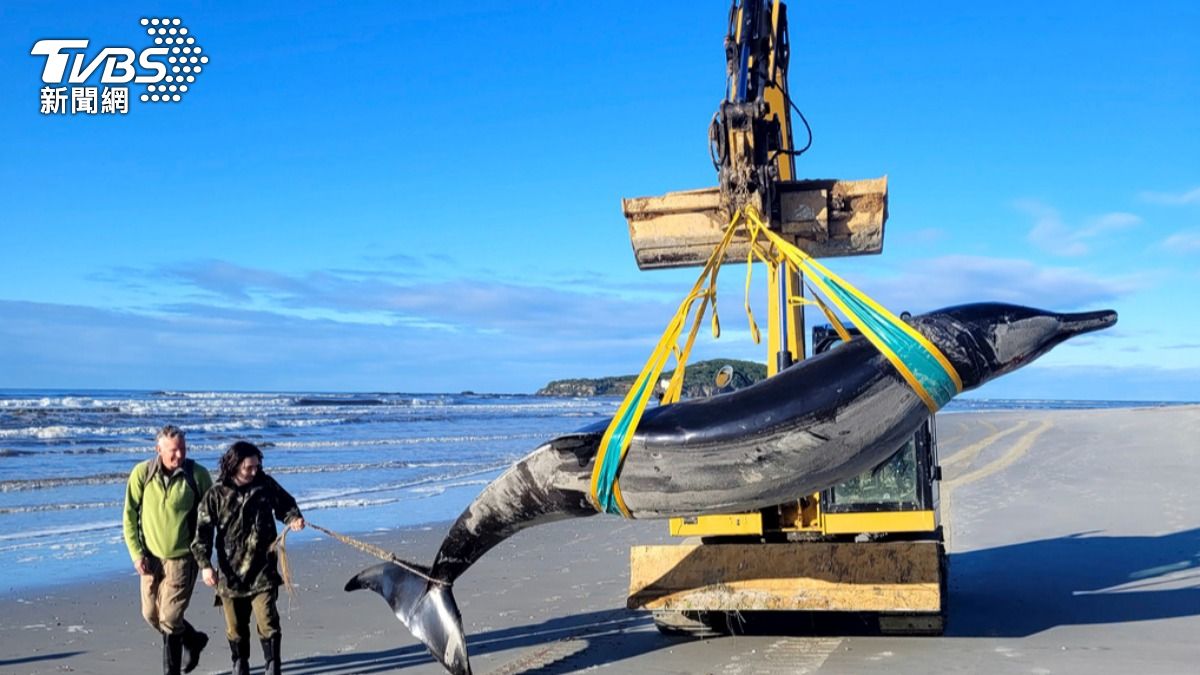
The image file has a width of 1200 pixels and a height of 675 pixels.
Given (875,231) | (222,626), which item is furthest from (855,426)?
(222,626)

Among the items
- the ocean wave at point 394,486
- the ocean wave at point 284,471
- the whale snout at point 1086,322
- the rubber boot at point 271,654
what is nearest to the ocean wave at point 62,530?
the ocean wave at point 394,486

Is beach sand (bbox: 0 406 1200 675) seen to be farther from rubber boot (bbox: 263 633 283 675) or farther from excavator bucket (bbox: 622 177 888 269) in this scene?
excavator bucket (bbox: 622 177 888 269)

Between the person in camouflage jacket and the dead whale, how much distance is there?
205cm

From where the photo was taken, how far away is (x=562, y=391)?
453ft

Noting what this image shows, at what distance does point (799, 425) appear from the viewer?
6.06m

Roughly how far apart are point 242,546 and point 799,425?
140 inches

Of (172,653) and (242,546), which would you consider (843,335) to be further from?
(172,653)

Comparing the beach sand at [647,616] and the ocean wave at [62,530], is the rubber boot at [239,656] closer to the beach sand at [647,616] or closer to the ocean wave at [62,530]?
the beach sand at [647,616]

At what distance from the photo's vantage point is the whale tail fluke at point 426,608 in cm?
725

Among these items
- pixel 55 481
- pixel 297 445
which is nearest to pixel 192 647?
pixel 55 481

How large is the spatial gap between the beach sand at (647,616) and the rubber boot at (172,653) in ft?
2.05

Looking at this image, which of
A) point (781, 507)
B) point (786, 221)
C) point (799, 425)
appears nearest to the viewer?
point (799, 425)

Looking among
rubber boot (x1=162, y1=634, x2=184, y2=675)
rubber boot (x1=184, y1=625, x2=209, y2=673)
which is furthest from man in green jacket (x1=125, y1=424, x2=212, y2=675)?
rubber boot (x1=184, y1=625, x2=209, y2=673)

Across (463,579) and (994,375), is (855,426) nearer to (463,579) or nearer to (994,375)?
(994,375)
